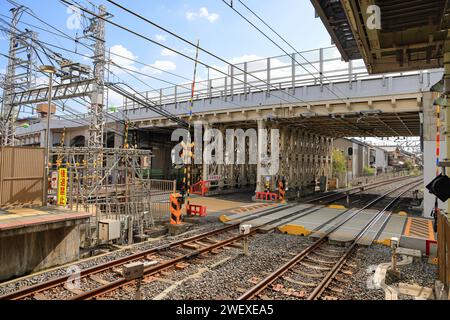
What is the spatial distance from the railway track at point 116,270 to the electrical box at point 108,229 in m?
1.54

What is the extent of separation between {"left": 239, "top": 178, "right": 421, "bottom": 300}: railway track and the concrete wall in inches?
199

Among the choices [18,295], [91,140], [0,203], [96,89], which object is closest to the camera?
[18,295]

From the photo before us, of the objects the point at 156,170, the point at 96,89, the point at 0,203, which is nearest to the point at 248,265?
the point at 0,203

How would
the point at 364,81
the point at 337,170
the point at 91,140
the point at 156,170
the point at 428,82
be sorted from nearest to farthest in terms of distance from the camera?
1. the point at 428,82
2. the point at 364,81
3. the point at 91,140
4. the point at 156,170
5. the point at 337,170

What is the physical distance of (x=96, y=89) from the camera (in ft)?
67.4

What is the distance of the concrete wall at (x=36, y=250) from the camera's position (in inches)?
266

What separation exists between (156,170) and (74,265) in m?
27.1

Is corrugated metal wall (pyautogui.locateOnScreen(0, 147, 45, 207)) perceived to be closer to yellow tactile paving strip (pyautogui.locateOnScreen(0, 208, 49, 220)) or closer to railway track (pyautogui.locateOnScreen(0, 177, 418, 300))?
yellow tactile paving strip (pyautogui.locateOnScreen(0, 208, 49, 220))

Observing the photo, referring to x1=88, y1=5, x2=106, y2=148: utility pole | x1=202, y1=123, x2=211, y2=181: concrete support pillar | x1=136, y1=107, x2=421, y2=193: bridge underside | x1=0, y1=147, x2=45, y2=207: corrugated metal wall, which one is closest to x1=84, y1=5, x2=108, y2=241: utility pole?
x1=88, y1=5, x2=106, y2=148: utility pole

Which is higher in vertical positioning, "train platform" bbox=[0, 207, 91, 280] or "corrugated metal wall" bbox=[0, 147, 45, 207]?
"corrugated metal wall" bbox=[0, 147, 45, 207]

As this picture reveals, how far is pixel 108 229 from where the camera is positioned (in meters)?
9.02

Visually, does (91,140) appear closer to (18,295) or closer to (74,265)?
(74,265)

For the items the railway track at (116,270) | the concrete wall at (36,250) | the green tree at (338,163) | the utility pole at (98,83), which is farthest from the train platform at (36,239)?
the green tree at (338,163)

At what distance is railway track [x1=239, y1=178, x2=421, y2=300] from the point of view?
590 centimetres
